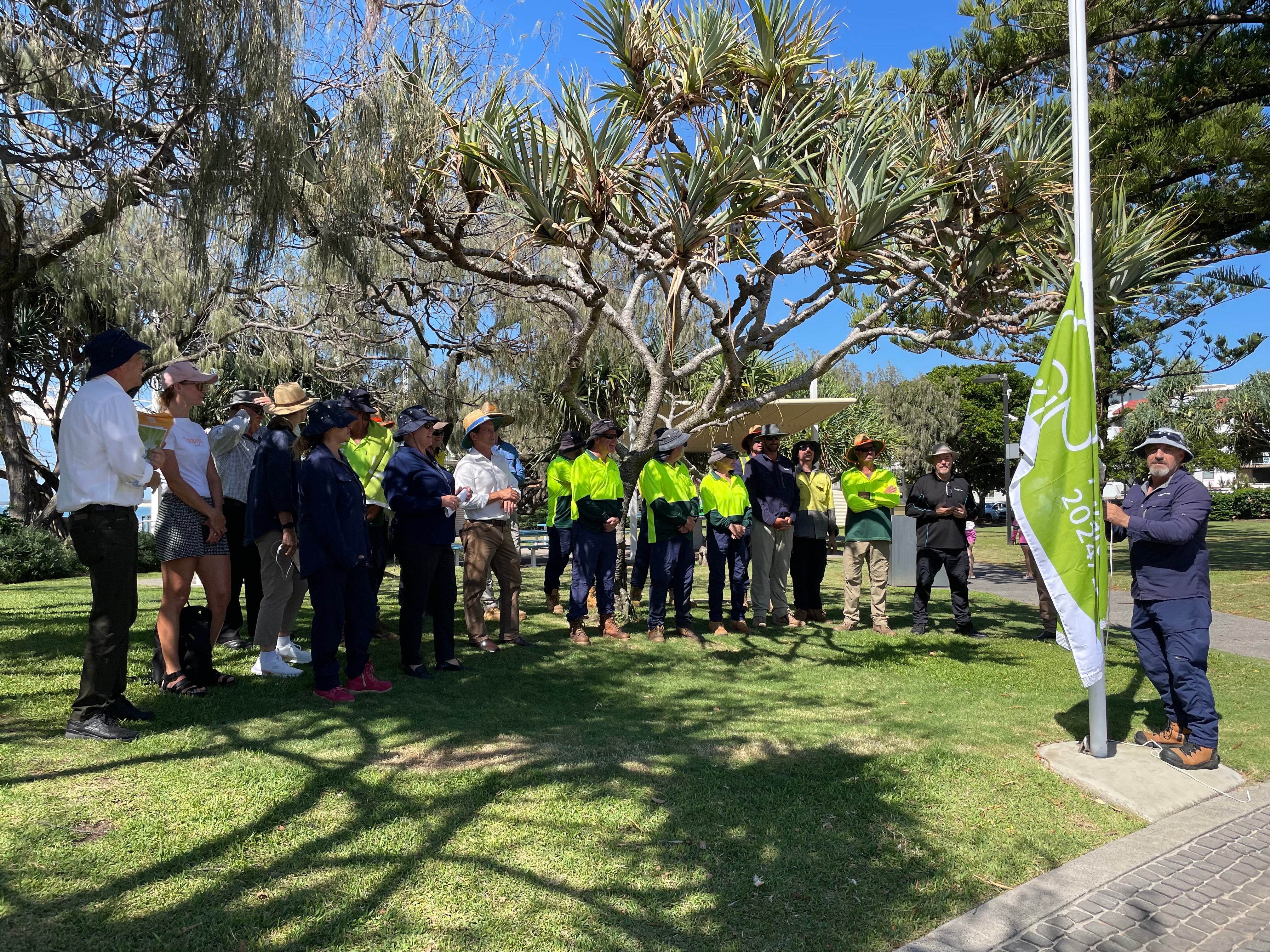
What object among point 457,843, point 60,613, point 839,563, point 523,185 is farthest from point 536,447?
point 457,843

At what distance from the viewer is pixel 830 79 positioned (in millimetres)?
7898

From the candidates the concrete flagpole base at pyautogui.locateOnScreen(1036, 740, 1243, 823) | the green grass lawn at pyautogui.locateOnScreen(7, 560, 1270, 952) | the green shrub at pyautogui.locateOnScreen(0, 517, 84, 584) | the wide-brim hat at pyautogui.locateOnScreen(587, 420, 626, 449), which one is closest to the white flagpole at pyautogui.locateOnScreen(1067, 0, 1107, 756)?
the concrete flagpole base at pyautogui.locateOnScreen(1036, 740, 1243, 823)

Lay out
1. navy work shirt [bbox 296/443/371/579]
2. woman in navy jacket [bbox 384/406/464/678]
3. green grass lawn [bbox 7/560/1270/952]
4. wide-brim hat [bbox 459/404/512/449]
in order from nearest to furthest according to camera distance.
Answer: green grass lawn [bbox 7/560/1270/952]
navy work shirt [bbox 296/443/371/579]
woman in navy jacket [bbox 384/406/464/678]
wide-brim hat [bbox 459/404/512/449]

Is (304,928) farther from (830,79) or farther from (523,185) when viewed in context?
(830,79)

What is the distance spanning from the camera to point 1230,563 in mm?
17188

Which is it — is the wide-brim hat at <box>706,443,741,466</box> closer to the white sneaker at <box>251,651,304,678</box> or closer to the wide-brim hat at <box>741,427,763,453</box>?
the wide-brim hat at <box>741,427,763,453</box>

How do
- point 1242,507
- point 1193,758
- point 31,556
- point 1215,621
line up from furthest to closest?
point 1242,507
point 31,556
point 1215,621
point 1193,758

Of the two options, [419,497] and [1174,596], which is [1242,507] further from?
[419,497]

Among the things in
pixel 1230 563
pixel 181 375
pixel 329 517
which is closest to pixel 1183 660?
pixel 329 517

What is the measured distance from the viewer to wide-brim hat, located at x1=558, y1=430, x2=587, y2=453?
8.60 metres

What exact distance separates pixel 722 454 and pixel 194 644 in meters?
5.23

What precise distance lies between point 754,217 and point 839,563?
1447 cm

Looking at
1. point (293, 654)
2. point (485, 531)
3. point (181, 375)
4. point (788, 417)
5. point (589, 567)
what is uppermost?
point (788, 417)

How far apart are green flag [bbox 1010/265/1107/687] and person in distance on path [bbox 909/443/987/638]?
12.1 ft
